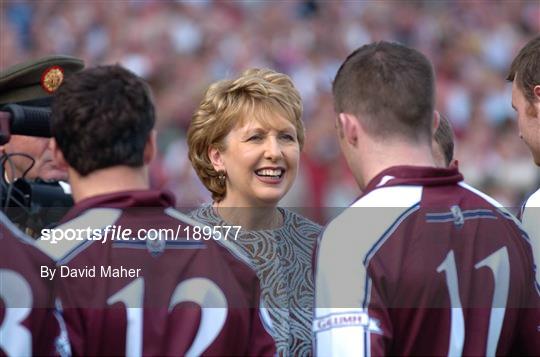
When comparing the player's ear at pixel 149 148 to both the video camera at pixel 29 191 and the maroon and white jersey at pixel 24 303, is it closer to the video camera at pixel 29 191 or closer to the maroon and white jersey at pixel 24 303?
the maroon and white jersey at pixel 24 303

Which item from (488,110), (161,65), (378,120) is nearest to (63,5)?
(161,65)

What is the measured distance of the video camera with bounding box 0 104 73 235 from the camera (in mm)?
3271

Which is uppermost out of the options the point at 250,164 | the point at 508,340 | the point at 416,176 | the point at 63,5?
the point at 63,5

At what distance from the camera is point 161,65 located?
10367mm

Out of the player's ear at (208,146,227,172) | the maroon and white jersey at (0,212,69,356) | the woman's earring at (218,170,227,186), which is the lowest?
Result: the maroon and white jersey at (0,212,69,356)

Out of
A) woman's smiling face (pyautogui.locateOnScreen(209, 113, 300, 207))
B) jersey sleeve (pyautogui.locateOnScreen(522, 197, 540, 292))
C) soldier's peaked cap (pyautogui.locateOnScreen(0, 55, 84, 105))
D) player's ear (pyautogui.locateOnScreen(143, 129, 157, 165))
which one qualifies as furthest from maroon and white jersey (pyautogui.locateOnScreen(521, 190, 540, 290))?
soldier's peaked cap (pyautogui.locateOnScreen(0, 55, 84, 105))

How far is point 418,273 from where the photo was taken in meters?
2.92

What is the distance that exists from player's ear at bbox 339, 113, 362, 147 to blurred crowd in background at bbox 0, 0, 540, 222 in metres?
5.86

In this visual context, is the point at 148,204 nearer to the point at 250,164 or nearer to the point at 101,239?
the point at 101,239

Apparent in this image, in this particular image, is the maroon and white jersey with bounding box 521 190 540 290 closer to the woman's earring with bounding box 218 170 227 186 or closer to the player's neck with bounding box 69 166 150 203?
the woman's earring with bounding box 218 170 227 186

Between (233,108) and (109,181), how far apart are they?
121 cm

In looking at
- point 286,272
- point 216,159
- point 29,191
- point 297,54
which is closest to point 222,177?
point 216,159

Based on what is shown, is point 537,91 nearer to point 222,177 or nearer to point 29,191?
point 222,177

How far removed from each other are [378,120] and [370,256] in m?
0.35
